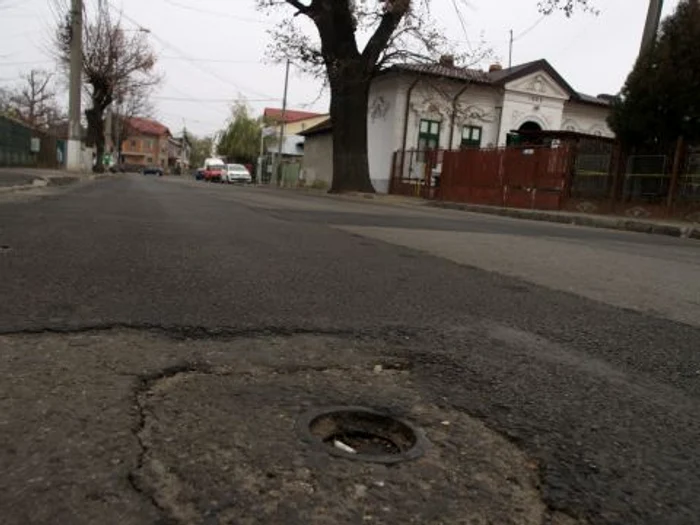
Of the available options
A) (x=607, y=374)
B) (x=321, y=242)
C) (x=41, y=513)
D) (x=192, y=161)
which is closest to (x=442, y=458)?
(x=41, y=513)

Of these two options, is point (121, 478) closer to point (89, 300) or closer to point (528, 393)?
point (528, 393)

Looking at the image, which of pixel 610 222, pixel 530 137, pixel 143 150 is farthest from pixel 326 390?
pixel 143 150

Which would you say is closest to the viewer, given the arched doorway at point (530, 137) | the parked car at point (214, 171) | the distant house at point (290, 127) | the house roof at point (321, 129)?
the arched doorway at point (530, 137)

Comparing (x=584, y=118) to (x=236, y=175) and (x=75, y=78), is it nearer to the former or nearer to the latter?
(x=75, y=78)

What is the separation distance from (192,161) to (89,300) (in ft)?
543

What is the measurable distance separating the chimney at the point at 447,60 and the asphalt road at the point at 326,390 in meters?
22.5

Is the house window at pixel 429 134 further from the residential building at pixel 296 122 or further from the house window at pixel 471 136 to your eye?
the residential building at pixel 296 122

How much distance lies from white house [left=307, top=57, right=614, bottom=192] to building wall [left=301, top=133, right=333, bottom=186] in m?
7.44

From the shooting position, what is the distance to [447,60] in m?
26.6

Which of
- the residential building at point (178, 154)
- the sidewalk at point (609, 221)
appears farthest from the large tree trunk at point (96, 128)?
the residential building at point (178, 154)

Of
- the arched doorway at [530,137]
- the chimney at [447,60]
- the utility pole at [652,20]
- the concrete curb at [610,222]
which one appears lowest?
the concrete curb at [610,222]

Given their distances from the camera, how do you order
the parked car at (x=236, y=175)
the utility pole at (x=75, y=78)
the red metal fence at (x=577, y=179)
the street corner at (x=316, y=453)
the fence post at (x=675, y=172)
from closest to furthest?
the street corner at (x=316, y=453) → the fence post at (x=675, y=172) → the red metal fence at (x=577, y=179) → the utility pole at (x=75, y=78) → the parked car at (x=236, y=175)

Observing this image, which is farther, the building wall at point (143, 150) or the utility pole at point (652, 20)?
the building wall at point (143, 150)

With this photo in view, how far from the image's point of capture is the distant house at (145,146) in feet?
400
